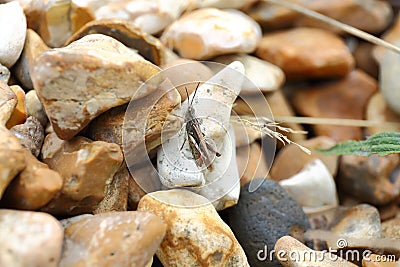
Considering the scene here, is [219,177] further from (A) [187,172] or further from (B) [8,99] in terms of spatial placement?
(B) [8,99]

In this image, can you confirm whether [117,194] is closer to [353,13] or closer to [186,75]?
[186,75]

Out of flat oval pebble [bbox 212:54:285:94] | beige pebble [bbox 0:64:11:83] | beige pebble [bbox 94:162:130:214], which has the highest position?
beige pebble [bbox 0:64:11:83]

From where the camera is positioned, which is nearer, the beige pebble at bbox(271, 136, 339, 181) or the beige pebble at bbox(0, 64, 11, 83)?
the beige pebble at bbox(0, 64, 11, 83)

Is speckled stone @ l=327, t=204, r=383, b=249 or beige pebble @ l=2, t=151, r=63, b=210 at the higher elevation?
beige pebble @ l=2, t=151, r=63, b=210

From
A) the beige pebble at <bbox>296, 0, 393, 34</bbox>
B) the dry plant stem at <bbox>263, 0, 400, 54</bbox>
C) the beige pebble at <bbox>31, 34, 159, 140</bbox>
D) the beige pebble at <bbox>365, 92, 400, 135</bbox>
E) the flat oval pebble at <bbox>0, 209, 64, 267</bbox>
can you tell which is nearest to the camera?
the flat oval pebble at <bbox>0, 209, 64, 267</bbox>

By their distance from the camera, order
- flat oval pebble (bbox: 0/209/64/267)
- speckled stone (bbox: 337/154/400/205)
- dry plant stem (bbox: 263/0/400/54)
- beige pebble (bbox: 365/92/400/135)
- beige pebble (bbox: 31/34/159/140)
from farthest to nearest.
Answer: beige pebble (bbox: 365/92/400/135) → speckled stone (bbox: 337/154/400/205) → dry plant stem (bbox: 263/0/400/54) → beige pebble (bbox: 31/34/159/140) → flat oval pebble (bbox: 0/209/64/267)

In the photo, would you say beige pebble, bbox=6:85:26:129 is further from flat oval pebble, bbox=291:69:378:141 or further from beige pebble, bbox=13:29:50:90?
flat oval pebble, bbox=291:69:378:141

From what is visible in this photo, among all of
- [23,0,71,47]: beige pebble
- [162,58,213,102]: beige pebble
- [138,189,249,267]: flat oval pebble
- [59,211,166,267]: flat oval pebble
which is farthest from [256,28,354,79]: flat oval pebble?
[59,211,166,267]: flat oval pebble
